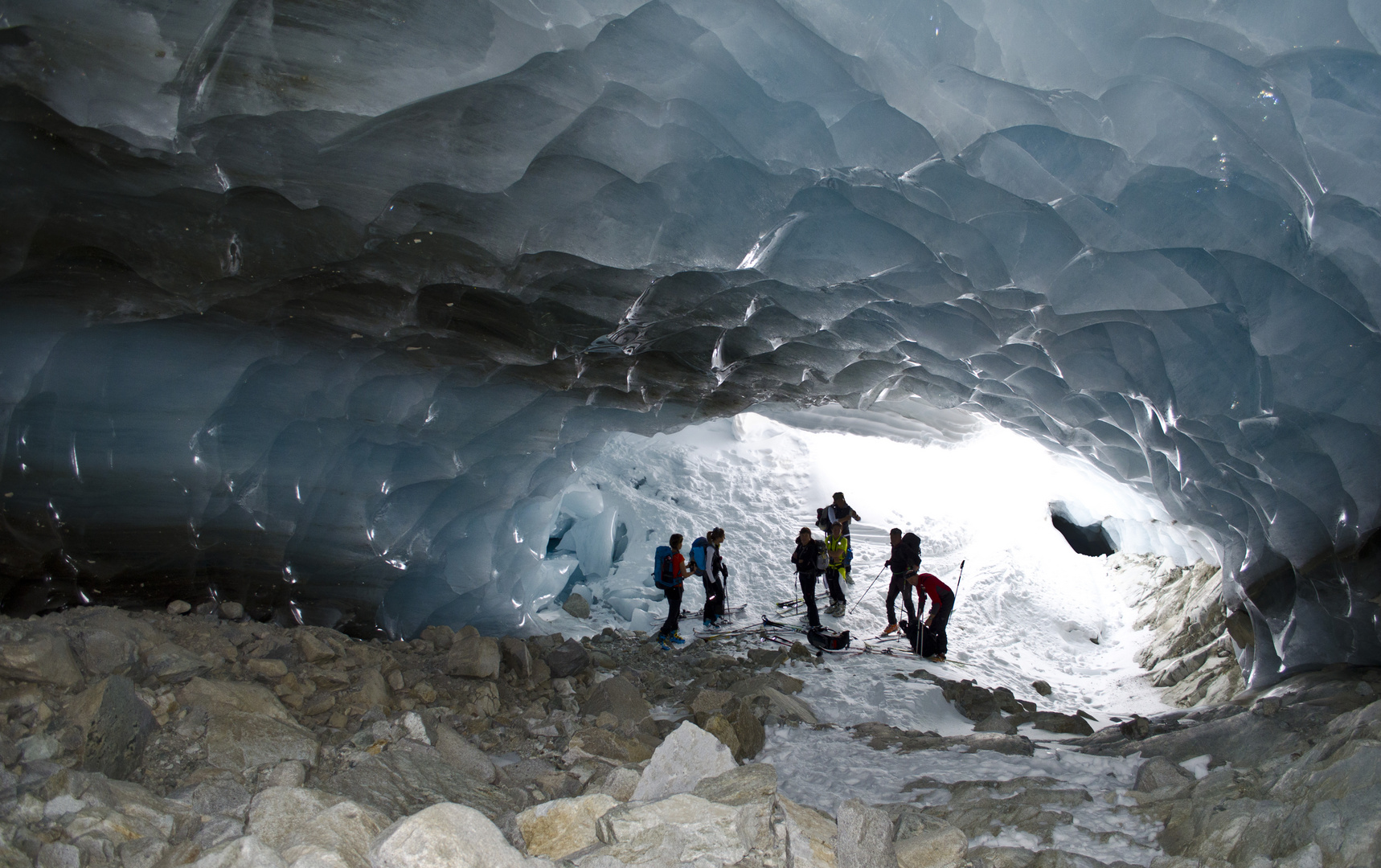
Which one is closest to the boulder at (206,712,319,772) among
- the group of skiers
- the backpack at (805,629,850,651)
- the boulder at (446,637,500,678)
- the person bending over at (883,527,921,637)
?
the boulder at (446,637,500,678)

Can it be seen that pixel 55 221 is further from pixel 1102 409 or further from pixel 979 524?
pixel 979 524

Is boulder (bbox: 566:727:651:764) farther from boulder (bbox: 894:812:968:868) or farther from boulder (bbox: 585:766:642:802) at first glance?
boulder (bbox: 894:812:968:868)

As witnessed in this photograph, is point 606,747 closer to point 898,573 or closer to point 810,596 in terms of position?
point 810,596

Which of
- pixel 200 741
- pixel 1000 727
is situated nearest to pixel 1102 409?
pixel 1000 727

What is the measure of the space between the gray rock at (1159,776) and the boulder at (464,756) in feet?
9.16

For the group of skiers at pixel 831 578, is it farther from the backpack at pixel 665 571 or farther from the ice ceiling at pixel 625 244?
the ice ceiling at pixel 625 244

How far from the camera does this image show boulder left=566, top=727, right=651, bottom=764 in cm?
364

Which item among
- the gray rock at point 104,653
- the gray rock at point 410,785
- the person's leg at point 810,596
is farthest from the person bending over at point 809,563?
the gray rock at point 104,653

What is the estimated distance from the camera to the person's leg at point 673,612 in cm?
757

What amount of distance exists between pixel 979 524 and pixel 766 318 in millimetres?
7917

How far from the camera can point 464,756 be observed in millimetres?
→ 3402

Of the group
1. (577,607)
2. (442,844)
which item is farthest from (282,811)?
(577,607)

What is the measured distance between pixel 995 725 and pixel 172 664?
4571 millimetres

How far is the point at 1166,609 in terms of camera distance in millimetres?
8461
